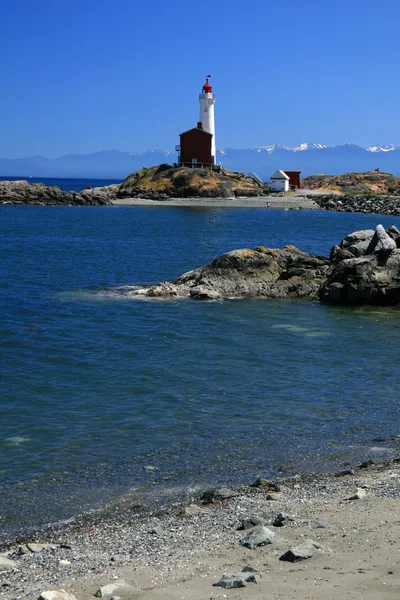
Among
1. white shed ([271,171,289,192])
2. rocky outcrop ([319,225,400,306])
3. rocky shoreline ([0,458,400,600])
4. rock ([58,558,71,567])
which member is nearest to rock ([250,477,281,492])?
A: rocky shoreline ([0,458,400,600])

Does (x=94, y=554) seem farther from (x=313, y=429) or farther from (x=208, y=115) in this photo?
(x=208, y=115)

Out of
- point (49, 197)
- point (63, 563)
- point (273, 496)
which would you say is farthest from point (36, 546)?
point (49, 197)

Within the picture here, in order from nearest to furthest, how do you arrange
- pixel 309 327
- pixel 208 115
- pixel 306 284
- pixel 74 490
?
1. pixel 74 490
2. pixel 309 327
3. pixel 306 284
4. pixel 208 115

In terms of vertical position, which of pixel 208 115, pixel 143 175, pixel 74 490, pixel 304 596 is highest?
pixel 208 115

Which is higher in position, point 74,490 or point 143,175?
point 143,175

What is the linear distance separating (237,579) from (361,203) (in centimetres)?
10621

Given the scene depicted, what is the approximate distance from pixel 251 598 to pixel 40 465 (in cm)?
732

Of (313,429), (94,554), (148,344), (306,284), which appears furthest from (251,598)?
(306,284)

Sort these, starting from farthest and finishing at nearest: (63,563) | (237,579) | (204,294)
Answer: (204,294), (63,563), (237,579)

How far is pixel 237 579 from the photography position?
8.37m

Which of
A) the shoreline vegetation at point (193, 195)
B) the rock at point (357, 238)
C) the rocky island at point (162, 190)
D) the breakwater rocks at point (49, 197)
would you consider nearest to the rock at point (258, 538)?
the rock at point (357, 238)

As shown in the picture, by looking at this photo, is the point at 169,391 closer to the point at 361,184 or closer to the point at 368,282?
the point at 368,282

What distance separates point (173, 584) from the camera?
8.66 meters

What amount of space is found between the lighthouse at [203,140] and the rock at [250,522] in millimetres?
104120
